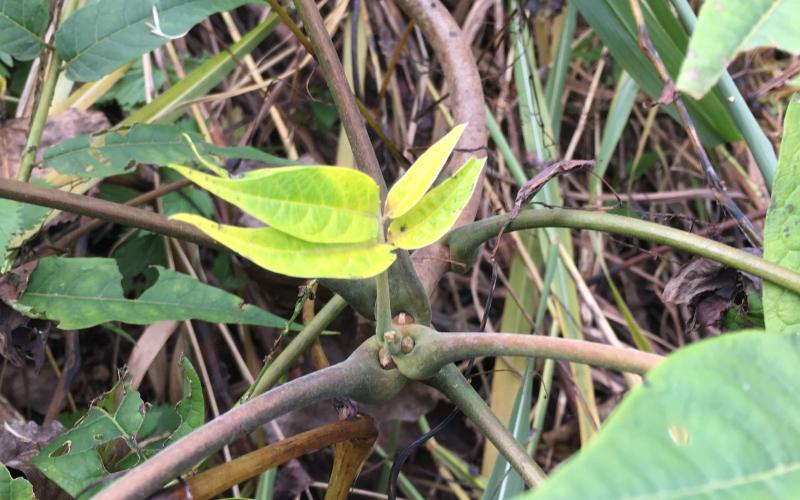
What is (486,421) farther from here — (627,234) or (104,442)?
(104,442)

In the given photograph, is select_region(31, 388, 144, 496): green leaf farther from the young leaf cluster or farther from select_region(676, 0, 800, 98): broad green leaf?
select_region(676, 0, 800, 98): broad green leaf

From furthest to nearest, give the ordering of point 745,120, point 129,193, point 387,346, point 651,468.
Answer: point 129,193
point 745,120
point 387,346
point 651,468

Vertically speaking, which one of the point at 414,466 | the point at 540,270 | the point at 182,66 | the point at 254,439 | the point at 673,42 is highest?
the point at 182,66

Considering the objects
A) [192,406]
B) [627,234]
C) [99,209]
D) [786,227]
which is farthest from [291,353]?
[786,227]

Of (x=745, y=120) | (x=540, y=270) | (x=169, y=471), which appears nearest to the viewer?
(x=169, y=471)

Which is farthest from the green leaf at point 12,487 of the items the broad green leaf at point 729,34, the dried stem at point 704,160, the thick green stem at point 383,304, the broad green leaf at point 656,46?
the broad green leaf at point 656,46

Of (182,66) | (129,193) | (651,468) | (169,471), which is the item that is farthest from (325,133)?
(651,468)

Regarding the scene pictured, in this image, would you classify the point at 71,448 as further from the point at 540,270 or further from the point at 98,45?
the point at 540,270
